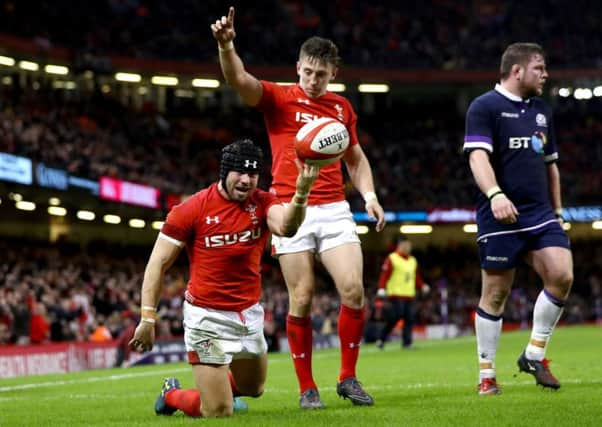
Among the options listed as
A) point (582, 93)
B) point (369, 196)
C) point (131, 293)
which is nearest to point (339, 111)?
point (369, 196)

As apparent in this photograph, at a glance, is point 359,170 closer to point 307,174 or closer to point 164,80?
point 307,174

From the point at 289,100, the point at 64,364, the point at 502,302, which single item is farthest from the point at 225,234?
the point at 64,364

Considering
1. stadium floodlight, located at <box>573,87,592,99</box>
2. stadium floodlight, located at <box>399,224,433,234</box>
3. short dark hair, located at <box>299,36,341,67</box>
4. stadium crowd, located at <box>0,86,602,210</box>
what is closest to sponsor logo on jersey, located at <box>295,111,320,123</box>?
short dark hair, located at <box>299,36,341,67</box>

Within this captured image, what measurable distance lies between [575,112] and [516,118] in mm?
43765

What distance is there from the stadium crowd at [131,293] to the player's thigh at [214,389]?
1330 cm

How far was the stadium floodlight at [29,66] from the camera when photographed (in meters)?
37.2

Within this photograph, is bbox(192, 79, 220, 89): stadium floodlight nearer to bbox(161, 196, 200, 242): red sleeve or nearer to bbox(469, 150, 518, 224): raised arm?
bbox(469, 150, 518, 224): raised arm

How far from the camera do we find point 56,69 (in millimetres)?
38156

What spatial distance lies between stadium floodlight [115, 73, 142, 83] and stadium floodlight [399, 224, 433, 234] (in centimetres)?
1356

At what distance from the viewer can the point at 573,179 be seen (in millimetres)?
45781

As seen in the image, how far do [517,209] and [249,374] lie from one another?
2300 millimetres

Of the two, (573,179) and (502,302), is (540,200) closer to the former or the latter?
(502,302)

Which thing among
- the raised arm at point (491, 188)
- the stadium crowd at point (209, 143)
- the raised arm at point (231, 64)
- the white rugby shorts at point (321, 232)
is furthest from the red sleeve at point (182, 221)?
the stadium crowd at point (209, 143)

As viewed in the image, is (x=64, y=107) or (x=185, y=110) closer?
(x=64, y=107)
